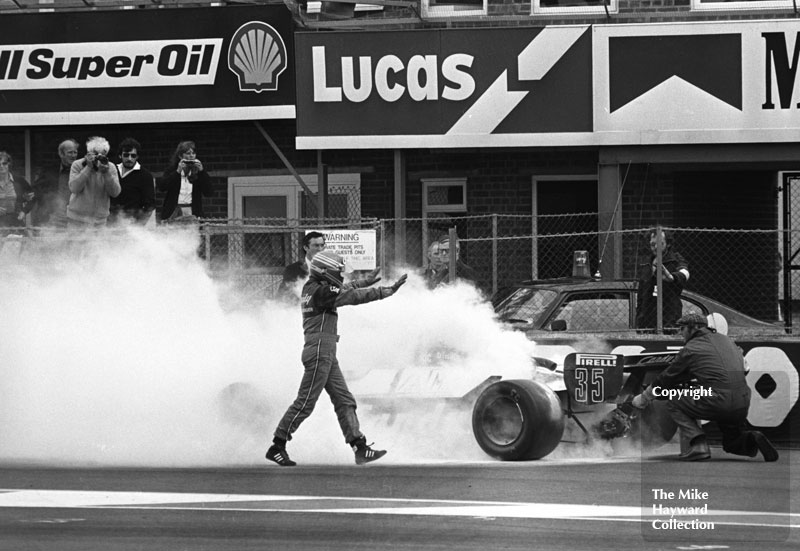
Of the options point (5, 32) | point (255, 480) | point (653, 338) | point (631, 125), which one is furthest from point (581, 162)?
point (255, 480)

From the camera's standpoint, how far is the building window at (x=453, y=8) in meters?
18.7

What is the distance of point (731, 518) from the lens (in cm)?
876

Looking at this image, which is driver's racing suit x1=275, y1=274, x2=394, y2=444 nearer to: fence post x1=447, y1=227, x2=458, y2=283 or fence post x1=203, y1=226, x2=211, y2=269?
fence post x1=447, y1=227, x2=458, y2=283

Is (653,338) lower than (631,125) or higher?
lower

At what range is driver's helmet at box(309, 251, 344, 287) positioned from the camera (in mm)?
11602

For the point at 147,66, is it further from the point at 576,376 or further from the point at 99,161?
the point at 576,376

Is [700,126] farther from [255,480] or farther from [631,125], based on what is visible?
[255,480]

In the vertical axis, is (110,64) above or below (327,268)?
above

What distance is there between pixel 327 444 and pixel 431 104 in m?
6.35

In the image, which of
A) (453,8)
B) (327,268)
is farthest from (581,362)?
(453,8)

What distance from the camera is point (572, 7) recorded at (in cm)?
1831

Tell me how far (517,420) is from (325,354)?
1620 millimetres

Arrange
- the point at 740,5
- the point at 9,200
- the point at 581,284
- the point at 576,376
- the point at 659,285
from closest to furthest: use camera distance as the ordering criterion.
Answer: the point at 576,376 < the point at 659,285 < the point at 581,284 < the point at 9,200 < the point at 740,5

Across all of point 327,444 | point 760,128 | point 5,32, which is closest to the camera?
point 327,444
